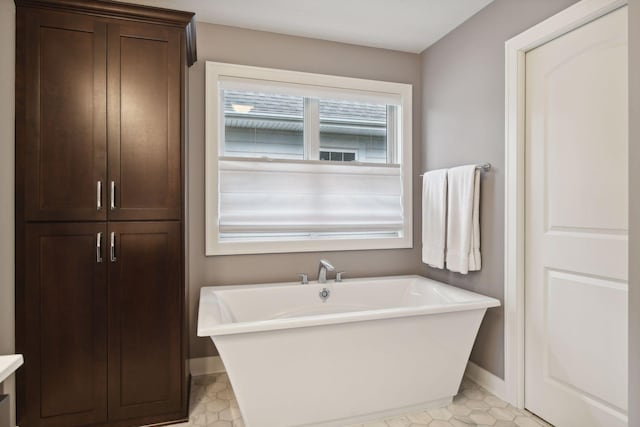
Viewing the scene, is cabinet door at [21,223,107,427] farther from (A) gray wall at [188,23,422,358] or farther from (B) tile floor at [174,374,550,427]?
(A) gray wall at [188,23,422,358]

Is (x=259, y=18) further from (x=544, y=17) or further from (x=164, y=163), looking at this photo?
(x=544, y=17)

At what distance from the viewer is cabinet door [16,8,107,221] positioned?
6.24ft

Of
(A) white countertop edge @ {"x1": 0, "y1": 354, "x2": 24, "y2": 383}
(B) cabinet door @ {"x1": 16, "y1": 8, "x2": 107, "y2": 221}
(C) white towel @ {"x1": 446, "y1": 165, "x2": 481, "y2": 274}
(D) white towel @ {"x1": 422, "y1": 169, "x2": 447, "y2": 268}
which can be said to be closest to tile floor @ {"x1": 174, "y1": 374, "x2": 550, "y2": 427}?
(C) white towel @ {"x1": 446, "y1": 165, "x2": 481, "y2": 274}

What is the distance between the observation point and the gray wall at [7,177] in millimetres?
1853

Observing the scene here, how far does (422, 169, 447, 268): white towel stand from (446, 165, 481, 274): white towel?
0.37ft

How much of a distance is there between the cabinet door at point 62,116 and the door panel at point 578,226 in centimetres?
242

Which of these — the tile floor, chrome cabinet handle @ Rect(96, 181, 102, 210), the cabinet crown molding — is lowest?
the tile floor

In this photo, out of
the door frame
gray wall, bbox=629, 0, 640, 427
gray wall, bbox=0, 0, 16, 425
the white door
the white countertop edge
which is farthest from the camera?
the door frame

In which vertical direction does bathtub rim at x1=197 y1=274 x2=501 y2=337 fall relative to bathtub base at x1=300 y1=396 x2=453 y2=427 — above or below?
above

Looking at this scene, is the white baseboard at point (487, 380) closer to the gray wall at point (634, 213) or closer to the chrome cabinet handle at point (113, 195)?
the gray wall at point (634, 213)

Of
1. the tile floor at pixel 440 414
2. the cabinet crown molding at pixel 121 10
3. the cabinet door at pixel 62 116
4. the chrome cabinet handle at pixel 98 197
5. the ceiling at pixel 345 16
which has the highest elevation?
the ceiling at pixel 345 16

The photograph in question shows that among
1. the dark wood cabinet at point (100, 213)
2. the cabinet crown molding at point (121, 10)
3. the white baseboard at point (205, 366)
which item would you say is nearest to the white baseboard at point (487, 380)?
the white baseboard at point (205, 366)

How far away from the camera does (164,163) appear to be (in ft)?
6.88

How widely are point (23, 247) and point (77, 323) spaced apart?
469 millimetres
